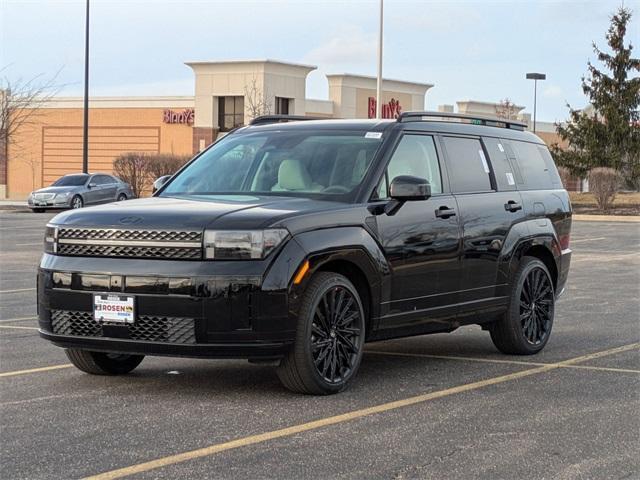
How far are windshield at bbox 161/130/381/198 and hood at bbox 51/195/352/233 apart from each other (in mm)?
363

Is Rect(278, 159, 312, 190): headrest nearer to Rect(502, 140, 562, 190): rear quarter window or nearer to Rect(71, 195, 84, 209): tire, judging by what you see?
Rect(502, 140, 562, 190): rear quarter window

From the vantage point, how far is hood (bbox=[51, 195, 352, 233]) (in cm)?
736

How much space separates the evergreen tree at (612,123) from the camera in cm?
5600

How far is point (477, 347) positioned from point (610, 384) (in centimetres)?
216

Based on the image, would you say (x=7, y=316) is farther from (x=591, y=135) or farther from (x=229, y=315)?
(x=591, y=135)

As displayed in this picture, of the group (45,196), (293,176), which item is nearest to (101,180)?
(45,196)

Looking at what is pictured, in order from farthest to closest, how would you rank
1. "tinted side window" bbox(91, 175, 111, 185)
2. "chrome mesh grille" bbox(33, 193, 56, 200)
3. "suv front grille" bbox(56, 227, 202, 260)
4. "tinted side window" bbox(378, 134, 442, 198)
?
"tinted side window" bbox(91, 175, 111, 185)
"chrome mesh grille" bbox(33, 193, 56, 200)
"tinted side window" bbox(378, 134, 442, 198)
"suv front grille" bbox(56, 227, 202, 260)

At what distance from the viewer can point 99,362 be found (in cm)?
842

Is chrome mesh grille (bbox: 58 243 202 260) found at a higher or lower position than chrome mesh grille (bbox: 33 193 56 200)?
higher

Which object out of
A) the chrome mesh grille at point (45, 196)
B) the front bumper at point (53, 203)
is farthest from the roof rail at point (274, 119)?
the chrome mesh grille at point (45, 196)

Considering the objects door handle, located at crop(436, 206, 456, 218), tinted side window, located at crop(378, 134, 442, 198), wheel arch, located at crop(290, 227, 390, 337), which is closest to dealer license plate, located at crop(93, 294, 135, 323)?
wheel arch, located at crop(290, 227, 390, 337)

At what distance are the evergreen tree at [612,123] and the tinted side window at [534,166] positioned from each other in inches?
1808

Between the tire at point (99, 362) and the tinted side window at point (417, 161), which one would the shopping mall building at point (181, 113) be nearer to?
the tinted side window at point (417, 161)

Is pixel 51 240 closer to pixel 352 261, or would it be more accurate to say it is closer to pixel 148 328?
pixel 148 328
